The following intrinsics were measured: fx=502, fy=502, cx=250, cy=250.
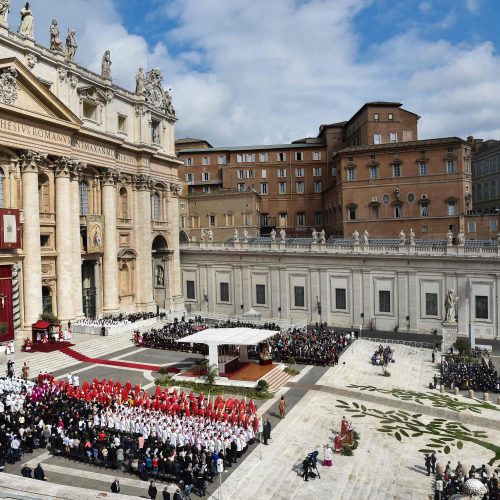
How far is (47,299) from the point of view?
4141cm

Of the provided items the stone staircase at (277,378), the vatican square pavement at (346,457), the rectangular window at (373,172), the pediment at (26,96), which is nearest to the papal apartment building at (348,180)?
the rectangular window at (373,172)

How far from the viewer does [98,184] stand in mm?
46781

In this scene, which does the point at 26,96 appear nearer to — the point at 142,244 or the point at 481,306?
the point at 142,244

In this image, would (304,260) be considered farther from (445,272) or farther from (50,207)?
(50,207)

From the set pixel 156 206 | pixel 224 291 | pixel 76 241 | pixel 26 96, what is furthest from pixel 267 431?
pixel 156 206

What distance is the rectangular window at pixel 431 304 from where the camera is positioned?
44375mm

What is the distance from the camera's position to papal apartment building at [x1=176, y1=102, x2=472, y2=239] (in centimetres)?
6166

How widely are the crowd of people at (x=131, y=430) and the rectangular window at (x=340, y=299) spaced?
2628cm

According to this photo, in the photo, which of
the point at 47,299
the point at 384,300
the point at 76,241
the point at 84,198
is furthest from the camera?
the point at 384,300

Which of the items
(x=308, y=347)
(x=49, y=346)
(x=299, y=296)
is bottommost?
(x=308, y=347)

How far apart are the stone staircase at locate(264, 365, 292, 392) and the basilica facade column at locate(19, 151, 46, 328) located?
19.1 m

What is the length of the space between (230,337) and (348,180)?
40560 millimetres

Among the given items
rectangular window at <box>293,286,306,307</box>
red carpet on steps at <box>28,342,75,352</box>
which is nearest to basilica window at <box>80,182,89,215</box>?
red carpet on steps at <box>28,342,75,352</box>

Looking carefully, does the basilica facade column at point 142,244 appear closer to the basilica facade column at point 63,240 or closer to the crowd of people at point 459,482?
the basilica facade column at point 63,240
